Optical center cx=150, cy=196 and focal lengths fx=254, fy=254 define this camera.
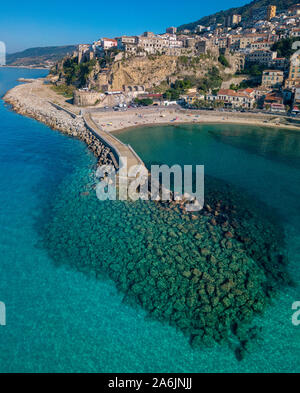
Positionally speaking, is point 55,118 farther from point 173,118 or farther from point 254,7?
point 254,7

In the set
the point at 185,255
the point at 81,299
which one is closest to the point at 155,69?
the point at 185,255

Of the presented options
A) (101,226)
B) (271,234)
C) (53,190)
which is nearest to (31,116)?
(53,190)

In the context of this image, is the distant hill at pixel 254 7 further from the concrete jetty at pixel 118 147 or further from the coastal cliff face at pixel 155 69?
the concrete jetty at pixel 118 147

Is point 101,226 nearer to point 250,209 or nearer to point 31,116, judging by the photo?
point 250,209

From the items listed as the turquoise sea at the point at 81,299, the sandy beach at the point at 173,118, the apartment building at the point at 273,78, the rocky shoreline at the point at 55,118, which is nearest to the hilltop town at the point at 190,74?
the apartment building at the point at 273,78

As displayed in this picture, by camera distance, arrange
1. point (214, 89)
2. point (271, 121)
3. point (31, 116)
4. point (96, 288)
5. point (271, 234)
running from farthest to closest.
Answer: point (214, 89) < point (31, 116) < point (271, 121) < point (271, 234) < point (96, 288)

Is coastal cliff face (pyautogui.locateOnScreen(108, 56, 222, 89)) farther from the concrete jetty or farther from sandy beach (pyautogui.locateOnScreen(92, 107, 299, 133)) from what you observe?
the concrete jetty
